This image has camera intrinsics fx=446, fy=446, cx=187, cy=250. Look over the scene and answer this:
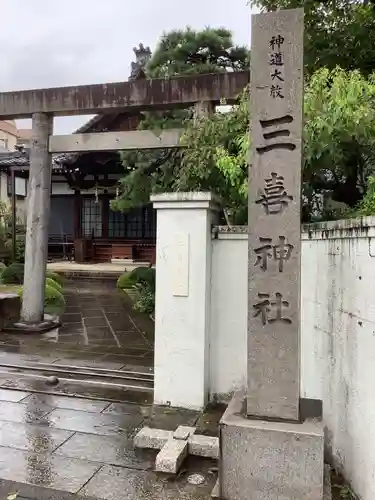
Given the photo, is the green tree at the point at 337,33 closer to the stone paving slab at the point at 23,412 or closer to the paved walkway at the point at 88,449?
the paved walkway at the point at 88,449

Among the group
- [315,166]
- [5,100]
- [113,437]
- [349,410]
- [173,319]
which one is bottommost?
[113,437]

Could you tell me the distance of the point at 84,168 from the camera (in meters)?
21.5

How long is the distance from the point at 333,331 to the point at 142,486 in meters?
1.94

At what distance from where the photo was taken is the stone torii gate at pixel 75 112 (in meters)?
8.03

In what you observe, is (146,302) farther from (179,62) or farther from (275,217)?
(275,217)

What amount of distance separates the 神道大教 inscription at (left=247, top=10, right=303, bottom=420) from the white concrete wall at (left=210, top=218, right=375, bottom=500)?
1.37 feet

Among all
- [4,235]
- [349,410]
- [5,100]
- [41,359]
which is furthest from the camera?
[4,235]

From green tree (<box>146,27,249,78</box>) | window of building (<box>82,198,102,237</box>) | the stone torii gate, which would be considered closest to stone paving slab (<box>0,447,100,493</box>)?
the stone torii gate

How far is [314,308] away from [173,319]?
1.62m

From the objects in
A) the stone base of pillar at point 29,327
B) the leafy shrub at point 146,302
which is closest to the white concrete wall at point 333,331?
the stone base of pillar at point 29,327

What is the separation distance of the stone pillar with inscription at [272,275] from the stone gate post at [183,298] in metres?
1.66

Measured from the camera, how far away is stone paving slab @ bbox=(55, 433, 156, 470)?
149 inches

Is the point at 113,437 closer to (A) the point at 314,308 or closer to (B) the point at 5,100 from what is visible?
(A) the point at 314,308

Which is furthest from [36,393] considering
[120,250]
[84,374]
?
[120,250]
